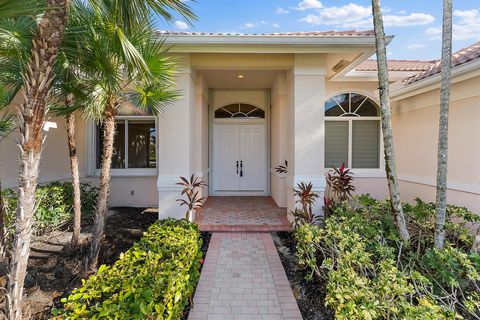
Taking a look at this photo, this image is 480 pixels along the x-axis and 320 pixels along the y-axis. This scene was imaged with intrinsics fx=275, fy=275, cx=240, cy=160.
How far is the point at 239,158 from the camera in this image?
10.7 metres

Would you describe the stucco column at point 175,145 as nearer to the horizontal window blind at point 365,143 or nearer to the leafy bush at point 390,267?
the leafy bush at point 390,267

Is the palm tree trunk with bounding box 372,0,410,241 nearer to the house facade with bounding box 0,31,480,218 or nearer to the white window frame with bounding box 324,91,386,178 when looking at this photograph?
the house facade with bounding box 0,31,480,218

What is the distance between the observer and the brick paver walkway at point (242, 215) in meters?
6.55

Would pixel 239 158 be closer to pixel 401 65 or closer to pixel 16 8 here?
pixel 401 65

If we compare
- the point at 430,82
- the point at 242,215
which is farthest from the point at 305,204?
the point at 430,82

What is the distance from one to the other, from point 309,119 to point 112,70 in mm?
4302

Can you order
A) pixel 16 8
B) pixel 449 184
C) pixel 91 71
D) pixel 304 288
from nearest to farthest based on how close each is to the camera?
pixel 16 8
pixel 304 288
pixel 91 71
pixel 449 184

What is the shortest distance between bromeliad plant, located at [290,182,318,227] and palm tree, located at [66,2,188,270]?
11.4 feet

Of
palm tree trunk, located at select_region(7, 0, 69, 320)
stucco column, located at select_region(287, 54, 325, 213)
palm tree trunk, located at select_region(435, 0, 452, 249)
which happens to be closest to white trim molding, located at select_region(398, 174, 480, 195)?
palm tree trunk, located at select_region(435, 0, 452, 249)

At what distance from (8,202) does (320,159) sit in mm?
6664

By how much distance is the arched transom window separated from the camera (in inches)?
351

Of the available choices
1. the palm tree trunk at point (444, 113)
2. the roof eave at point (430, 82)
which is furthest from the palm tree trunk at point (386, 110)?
the roof eave at point (430, 82)

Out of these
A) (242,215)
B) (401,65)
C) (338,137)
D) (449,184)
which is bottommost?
(242,215)

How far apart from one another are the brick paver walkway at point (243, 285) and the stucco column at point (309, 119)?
185 cm
